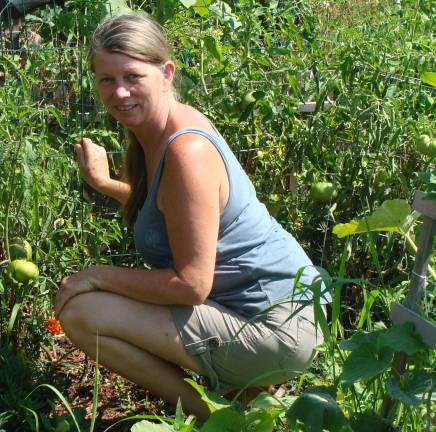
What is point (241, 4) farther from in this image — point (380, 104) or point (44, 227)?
point (44, 227)

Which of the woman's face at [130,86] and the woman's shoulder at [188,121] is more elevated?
the woman's face at [130,86]

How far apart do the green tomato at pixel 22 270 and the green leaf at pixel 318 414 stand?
1.03 meters

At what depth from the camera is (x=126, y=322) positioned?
227 centimetres

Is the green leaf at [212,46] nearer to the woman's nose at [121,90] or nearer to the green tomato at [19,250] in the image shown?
the woman's nose at [121,90]

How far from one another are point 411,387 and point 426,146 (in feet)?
4.24

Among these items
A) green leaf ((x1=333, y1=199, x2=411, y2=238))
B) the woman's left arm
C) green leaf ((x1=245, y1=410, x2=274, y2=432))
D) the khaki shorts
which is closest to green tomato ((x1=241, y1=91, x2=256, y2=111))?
the woman's left arm

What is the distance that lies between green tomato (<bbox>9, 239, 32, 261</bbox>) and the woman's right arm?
0.92ft

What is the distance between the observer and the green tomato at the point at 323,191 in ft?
9.74

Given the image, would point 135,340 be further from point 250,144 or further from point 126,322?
point 250,144

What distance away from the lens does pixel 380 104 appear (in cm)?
285

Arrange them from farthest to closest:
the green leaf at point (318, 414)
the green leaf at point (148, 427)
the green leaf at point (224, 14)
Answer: the green leaf at point (224, 14), the green leaf at point (148, 427), the green leaf at point (318, 414)

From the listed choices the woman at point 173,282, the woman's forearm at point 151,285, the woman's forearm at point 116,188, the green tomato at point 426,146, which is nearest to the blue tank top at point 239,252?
the woman at point 173,282

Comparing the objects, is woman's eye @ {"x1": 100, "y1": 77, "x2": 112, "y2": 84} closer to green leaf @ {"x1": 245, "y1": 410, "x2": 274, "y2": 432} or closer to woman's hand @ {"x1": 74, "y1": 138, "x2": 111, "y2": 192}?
woman's hand @ {"x1": 74, "y1": 138, "x2": 111, "y2": 192}

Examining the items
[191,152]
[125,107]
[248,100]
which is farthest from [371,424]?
[248,100]
